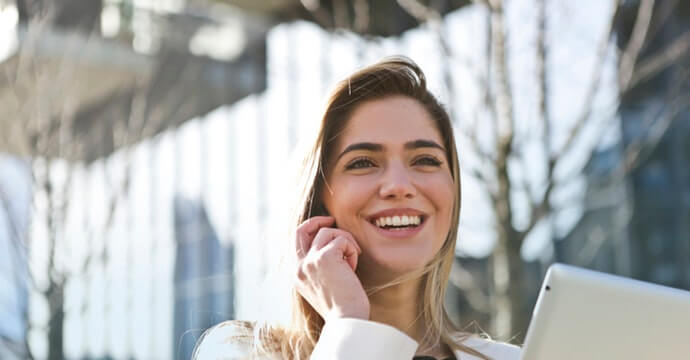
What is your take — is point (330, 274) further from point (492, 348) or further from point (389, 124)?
point (492, 348)

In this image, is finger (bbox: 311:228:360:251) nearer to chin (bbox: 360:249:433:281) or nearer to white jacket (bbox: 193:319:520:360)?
chin (bbox: 360:249:433:281)

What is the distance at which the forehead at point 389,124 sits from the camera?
2457 millimetres

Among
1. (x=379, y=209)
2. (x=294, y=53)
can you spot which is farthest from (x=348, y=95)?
(x=294, y=53)

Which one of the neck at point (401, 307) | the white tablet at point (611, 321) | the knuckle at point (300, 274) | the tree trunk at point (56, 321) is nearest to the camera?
the white tablet at point (611, 321)

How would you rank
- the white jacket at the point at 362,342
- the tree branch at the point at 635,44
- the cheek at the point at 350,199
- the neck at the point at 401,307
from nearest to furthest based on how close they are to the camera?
1. the white jacket at the point at 362,342
2. the cheek at the point at 350,199
3. the neck at the point at 401,307
4. the tree branch at the point at 635,44

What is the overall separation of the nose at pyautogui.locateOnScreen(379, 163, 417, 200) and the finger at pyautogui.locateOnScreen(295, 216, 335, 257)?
0.54ft

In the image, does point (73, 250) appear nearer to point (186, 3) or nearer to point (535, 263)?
point (535, 263)

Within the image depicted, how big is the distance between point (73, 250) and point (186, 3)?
847 cm

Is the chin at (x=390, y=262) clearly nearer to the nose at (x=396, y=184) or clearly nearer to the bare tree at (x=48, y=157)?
the nose at (x=396, y=184)

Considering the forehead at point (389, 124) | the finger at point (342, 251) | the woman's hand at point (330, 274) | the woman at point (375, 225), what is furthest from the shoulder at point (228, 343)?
the forehead at point (389, 124)

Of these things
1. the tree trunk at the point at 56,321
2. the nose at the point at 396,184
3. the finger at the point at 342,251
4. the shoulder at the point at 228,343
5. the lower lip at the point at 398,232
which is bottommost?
the tree trunk at the point at 56,321

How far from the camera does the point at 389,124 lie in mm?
2484

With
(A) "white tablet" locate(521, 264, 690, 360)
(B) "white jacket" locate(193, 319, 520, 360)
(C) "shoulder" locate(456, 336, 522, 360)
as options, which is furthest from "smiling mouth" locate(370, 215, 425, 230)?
(A) "white tablet" locate(521, 264, 690, 360)

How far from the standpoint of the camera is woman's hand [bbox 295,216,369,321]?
2160 millimetres
